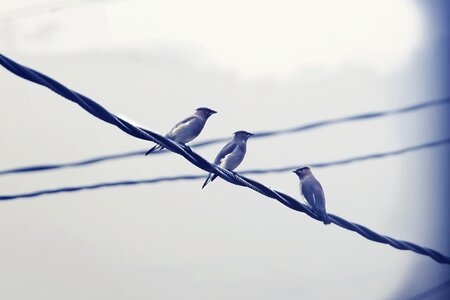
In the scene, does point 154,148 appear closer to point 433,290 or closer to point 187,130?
point 187,130

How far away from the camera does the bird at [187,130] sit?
61.3 inches

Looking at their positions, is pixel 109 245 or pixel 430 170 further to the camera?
pixel 430 170

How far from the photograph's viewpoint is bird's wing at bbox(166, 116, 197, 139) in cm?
156

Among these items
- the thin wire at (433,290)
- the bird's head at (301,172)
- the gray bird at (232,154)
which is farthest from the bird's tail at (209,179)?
the thin wire at (433,290)

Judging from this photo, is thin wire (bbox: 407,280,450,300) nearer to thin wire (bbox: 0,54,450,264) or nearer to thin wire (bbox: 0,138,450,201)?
thin wire (bbox: 0,54,450,264)

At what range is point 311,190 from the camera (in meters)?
1.72

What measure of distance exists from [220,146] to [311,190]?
0.29m

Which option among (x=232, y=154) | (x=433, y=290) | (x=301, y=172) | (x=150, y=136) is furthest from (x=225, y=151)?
(x=433, y=290)

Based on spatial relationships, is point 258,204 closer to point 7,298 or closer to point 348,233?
point 348,233

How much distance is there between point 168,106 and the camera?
5.23ft

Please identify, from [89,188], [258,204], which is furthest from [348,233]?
[89,188]

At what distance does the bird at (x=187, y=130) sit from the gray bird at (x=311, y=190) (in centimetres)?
33

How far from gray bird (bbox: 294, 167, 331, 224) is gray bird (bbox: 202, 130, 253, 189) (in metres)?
0.19

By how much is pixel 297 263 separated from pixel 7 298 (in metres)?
0.79
